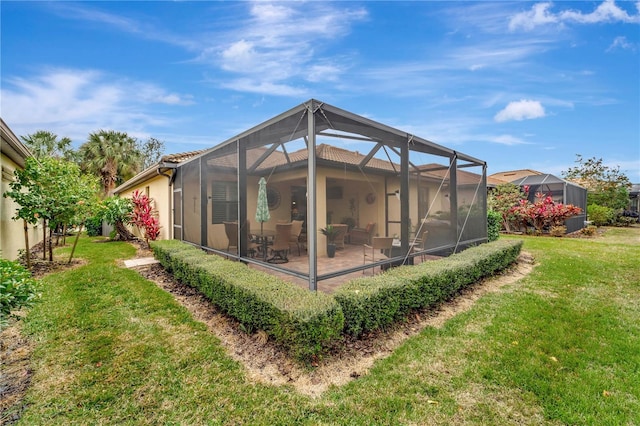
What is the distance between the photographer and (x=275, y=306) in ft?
9.86

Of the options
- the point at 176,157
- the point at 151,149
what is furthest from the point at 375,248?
the point at 151,149

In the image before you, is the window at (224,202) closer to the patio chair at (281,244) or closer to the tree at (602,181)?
the patio chair at (281,244)

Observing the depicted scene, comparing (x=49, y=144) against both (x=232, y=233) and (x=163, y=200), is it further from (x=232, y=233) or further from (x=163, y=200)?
(x=232, y=233)

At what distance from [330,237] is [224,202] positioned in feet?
8.48

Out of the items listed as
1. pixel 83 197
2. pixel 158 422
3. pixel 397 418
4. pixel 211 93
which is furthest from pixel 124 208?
pixel 397 418

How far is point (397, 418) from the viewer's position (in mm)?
2160

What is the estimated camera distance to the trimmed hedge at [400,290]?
3.29m


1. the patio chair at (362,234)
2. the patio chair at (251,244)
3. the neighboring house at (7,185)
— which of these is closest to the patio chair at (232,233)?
the patio chair at (251,244)

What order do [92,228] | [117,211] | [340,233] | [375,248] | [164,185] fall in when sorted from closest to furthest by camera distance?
[375,248], [340,233], [164,185], [117,211], [92,228]

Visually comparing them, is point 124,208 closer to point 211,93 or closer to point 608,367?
point 211,93

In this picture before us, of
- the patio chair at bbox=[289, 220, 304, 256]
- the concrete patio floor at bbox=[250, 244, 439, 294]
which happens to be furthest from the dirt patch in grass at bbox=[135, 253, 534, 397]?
the patio chair at bbox=[289, 220, 304, 256]

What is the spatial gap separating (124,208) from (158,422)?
11.6 m

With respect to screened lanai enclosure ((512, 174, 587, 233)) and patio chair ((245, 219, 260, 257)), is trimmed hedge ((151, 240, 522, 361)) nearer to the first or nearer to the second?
Result: patio chair ((245, 219, 260, 257))

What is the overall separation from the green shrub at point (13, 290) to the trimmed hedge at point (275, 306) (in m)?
1.92
